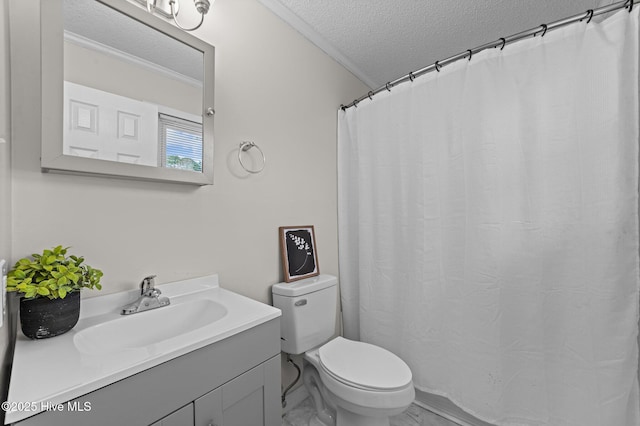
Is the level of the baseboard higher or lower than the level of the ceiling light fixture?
lower

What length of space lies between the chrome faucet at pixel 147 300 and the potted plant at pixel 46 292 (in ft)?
0.59

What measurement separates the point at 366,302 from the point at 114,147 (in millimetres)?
1597

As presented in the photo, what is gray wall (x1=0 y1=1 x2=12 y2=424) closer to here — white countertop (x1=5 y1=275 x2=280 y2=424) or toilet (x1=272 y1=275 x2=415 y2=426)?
white countertop (x1=5 y1=275 x2=280 y2=424)

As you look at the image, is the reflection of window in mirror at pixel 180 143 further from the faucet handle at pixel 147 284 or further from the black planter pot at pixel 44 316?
the black planter pot at pixel 44 316

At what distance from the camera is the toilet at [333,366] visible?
1.18 meters

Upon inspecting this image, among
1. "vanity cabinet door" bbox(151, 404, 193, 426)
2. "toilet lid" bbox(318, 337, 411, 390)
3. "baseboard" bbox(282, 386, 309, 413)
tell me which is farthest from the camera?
"baseboard" bbox(282, 386, 309, 413)

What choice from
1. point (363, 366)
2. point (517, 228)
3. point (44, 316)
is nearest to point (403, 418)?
point (363, 366)

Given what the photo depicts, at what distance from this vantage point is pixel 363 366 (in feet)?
4.40

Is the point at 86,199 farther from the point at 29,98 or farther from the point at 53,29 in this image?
the point at 53,29

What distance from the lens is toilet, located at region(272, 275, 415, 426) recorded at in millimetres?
1185

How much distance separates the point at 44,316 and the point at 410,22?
2117 mm

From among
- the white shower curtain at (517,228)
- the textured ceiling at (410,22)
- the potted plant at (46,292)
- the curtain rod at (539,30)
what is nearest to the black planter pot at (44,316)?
the potted plant at (46,292)

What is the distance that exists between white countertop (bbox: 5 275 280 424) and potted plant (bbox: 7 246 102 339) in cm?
4

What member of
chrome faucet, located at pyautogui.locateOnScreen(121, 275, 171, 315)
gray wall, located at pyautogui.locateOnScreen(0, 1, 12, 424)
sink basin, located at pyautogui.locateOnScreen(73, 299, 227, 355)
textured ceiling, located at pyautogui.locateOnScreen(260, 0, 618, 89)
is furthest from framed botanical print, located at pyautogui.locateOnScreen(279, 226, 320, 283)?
textured ceiling, located at pyautogui.locateOnScreen(260, 0, 618, 89)
